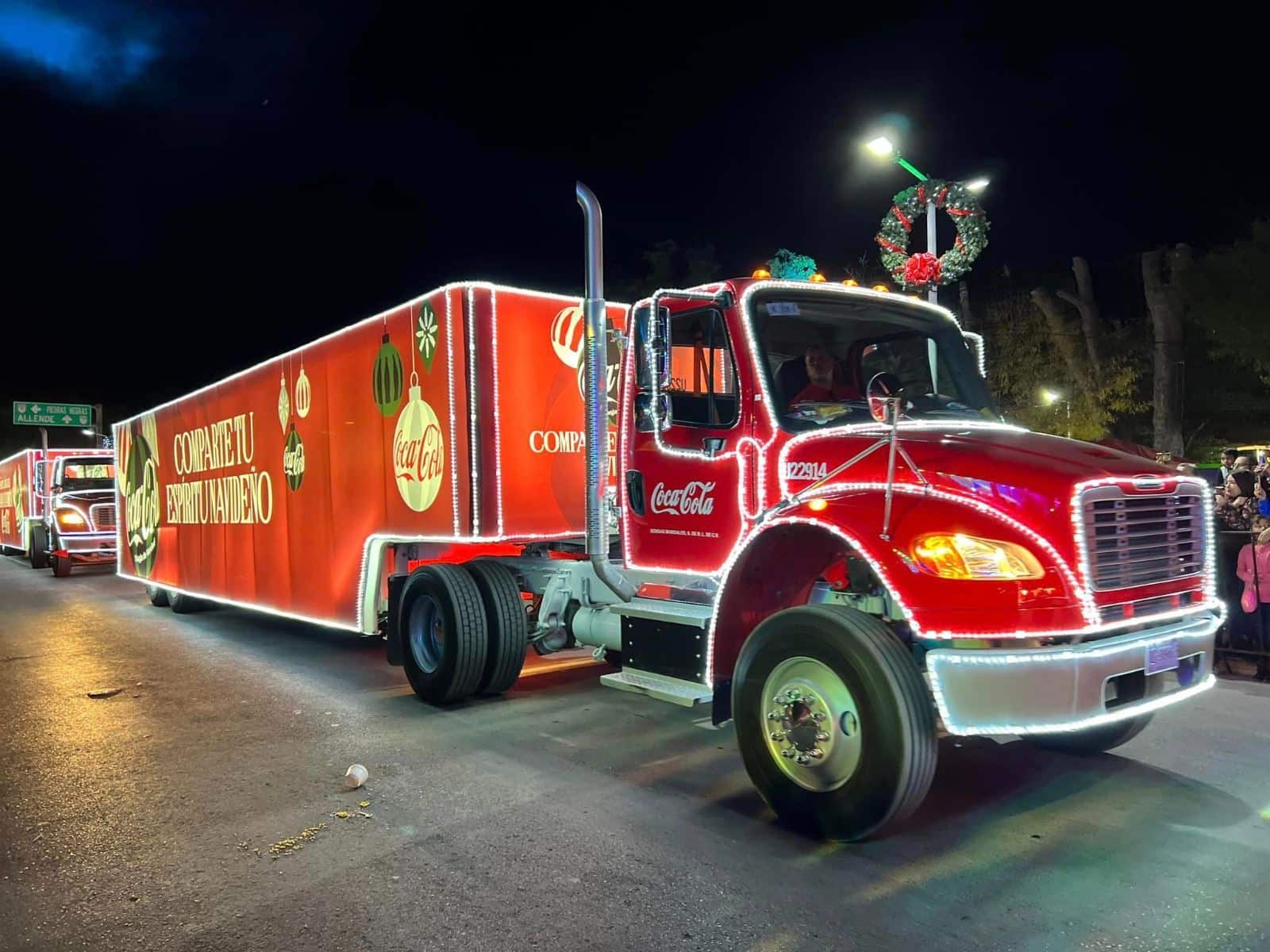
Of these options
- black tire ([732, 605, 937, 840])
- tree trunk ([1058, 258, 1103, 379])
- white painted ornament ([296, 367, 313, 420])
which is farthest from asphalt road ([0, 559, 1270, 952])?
tree trunk ([1058, 258, 1103, 379])

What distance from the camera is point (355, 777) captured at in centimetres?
520

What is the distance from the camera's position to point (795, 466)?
4.69 m

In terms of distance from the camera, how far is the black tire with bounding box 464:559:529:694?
22.4ft

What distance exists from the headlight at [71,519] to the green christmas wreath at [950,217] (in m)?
17.7

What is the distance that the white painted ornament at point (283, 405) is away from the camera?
9336 mm

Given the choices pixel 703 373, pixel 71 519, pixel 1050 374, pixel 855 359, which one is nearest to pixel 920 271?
pixel 855 359

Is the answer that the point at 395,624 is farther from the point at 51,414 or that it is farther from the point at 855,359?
the point at 51,414

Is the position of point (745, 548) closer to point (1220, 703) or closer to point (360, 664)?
point (1220, 703)

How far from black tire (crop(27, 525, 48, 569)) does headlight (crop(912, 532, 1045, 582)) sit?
23.6 m

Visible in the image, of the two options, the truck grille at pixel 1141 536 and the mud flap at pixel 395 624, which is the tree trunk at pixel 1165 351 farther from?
the mud flap at pixel 395 624

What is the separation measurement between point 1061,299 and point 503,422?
2145 cm

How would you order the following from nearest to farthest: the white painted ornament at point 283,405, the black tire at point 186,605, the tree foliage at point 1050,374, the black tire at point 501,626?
the black tire at point 501,626 < the white painted ornament at point 283,405 < the black tire at point 186,605 < the tree foliage at point 1050,374

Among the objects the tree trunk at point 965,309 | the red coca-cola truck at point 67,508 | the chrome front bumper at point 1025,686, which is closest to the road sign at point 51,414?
the red coca-cola truck at point 67,508

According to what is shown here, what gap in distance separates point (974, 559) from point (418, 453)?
455 centimetres
